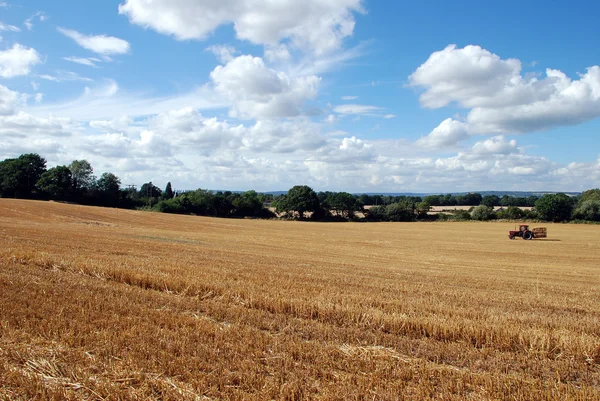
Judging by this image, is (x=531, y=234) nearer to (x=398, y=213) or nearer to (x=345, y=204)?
(x=398, y=213)

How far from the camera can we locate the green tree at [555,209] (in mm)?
99562

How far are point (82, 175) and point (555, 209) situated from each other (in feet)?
407

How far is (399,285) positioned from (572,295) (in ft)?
20.5

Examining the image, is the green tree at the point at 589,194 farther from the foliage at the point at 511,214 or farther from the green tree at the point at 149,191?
the green tree at the point at 149,191

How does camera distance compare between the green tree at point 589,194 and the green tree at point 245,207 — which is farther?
the green tree at point 245,207

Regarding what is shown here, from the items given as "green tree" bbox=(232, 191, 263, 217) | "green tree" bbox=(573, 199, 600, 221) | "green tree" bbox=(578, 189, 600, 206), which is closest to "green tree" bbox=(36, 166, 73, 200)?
"green tree" bbox=(232, 191, 263, 217)

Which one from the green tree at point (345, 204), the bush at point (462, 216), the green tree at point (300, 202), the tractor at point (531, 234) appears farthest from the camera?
the green tree at point (345, 204)

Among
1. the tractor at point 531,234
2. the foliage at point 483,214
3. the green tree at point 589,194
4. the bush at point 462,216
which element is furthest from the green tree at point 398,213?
the tractor at point 531,234

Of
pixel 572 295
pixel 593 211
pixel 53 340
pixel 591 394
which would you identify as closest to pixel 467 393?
pixel 591 394

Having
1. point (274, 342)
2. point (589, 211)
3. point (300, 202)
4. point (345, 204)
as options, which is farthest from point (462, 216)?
point (274, 342)

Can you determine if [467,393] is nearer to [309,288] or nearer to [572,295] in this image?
[309,288]

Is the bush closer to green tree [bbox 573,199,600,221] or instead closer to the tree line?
the tree line

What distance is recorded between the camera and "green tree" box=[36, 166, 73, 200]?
100 meters

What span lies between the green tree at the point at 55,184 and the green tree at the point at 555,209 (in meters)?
120
